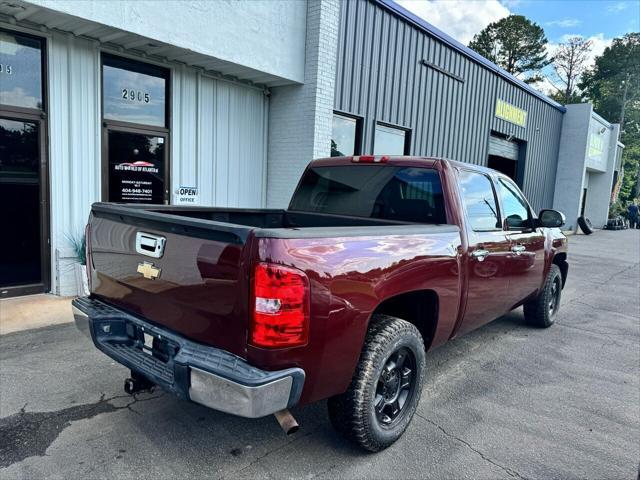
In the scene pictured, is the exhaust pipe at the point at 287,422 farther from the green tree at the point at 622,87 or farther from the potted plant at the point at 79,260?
the green tree at the point at 622,87

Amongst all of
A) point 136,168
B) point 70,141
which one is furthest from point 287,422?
point 136,168

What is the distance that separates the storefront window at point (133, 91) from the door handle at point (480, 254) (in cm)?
566

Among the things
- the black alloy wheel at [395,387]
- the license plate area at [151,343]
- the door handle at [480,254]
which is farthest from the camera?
the door handle at [480,254]

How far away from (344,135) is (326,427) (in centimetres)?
732

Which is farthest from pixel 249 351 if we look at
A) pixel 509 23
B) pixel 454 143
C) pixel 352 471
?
pixel 509 23

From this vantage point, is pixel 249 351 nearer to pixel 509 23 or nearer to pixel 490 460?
pixel 490 460

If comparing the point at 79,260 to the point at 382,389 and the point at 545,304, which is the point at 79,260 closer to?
the point at 382,389

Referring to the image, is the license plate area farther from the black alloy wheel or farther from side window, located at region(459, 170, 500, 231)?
side window, located at region(459, 170, 500, 231)

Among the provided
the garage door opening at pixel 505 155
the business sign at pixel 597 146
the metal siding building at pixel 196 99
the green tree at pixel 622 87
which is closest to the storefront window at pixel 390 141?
the metal siding building at pixel 196 99

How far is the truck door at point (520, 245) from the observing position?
4.45 metres

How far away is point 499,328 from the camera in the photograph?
5.80 m

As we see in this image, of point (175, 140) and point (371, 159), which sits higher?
point (175, 140)

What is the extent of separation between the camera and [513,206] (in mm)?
4766

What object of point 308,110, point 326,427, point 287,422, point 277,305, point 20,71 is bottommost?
point 326,427
